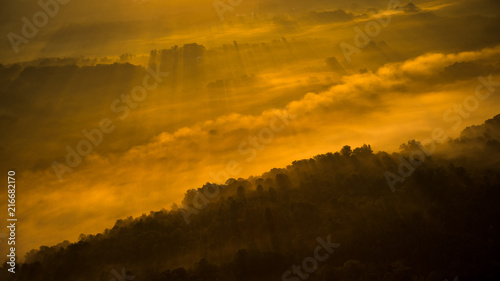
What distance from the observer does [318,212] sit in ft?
319

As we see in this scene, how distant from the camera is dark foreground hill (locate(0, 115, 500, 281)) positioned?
8056 centimetres

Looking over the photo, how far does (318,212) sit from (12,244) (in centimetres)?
6702

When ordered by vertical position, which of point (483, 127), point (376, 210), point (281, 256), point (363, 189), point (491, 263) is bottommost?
point (491, 263)

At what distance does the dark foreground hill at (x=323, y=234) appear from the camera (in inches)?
3172

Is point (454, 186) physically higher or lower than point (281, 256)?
higher

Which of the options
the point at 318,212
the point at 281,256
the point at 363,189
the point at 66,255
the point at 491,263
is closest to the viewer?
the point at 491,263

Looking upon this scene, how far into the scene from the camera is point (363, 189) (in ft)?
345

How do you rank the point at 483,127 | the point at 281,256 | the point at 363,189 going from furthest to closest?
the point at 483,127 < the point at 363,189 < the point at 281,256

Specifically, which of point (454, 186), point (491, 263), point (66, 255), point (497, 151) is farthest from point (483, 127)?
point (66, 255)

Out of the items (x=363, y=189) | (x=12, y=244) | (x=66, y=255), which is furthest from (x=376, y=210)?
(x=12, y=244)

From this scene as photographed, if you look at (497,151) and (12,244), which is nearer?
(12,244)

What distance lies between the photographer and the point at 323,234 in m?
90.2

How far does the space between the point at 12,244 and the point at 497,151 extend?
4563 inches

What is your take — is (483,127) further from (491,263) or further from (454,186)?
(491,263)
